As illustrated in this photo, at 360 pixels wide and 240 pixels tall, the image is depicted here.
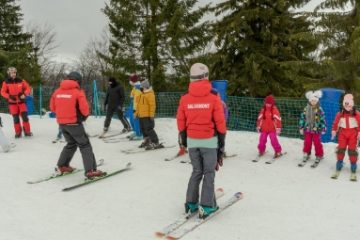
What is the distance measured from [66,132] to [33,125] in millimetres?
7284

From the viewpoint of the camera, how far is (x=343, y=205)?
5598 millimetres

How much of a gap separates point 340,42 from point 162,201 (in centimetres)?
1216

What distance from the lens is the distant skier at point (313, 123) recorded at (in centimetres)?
779

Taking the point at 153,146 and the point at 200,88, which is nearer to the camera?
the point at 200,88

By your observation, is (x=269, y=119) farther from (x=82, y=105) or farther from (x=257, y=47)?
(x=257, y=47)

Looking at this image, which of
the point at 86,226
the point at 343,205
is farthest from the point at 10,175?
the point at 343,205

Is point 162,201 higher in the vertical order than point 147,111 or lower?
lower

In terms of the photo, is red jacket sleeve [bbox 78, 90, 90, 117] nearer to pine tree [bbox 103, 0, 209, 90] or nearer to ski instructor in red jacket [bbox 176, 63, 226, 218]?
ski instructor in red jacket [bbox 176, 63, 226, 218]

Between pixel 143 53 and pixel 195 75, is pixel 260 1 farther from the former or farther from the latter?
pixel 195 75

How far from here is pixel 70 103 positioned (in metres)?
6.43

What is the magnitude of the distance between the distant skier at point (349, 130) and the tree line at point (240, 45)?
22.0ft

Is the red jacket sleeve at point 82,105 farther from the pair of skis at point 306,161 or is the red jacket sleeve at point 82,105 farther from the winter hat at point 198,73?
the pair of skis at point 306,161

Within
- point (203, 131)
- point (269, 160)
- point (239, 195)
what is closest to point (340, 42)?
point (269, 160)

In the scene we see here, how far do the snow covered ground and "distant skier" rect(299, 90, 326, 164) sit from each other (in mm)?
395
